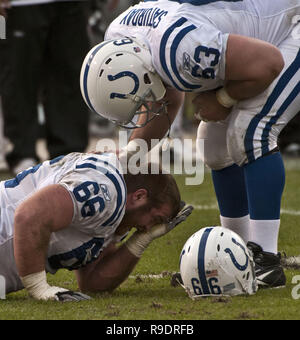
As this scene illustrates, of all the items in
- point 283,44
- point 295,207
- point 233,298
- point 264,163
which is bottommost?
point 295,207

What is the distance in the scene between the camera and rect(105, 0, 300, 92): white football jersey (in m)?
3.94

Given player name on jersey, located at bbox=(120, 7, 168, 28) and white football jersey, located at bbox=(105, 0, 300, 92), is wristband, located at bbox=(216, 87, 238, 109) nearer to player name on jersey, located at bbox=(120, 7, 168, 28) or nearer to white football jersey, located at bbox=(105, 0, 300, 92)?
white football jersey, located at bbox=(105, 0, 300, 92)

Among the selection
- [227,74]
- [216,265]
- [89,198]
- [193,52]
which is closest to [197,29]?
[193,52]

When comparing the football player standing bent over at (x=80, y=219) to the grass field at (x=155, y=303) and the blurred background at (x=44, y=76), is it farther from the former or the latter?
the blurred background at (x=44, y=76)

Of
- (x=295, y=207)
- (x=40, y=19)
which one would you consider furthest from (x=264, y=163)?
(x=40, y=19)

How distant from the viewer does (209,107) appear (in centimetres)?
427

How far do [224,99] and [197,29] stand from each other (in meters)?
0.39

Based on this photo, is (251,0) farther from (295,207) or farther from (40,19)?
(40,19)

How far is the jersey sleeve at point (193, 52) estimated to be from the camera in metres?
3.93

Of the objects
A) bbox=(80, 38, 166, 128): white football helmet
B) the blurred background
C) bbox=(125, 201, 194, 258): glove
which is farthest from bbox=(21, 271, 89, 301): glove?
the blurred background

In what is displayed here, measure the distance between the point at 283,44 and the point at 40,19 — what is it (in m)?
3.77

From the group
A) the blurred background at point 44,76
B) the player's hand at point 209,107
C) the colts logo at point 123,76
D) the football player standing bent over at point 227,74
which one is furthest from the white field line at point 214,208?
the colts logo at point 123,76

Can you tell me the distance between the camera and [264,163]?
Result: 165 inches

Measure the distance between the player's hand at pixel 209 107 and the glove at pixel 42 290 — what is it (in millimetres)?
1035
